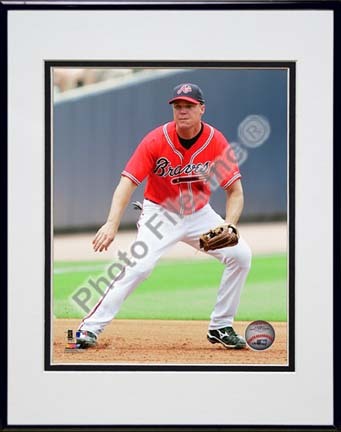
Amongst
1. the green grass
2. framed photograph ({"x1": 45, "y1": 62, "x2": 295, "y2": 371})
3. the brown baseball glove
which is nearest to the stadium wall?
framed photograph ({"x1": 45, "y1": 62, "x2": 295, "y2": 371})

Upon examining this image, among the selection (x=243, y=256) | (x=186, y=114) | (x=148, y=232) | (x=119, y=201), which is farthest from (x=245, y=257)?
(x=186, y=114)

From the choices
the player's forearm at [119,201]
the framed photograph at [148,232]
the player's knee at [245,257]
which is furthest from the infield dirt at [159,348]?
the player's forearm at [119,201]

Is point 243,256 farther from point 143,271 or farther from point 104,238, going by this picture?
point 104,238

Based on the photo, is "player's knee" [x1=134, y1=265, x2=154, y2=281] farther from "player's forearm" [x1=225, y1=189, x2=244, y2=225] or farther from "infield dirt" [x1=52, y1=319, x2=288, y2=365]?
"player's forearm" [x1=225, y1=189, x2=244, y2=225]
